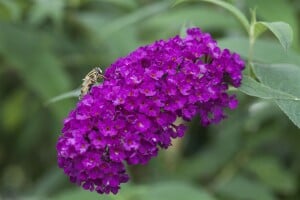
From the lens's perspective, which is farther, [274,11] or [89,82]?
[274,11]

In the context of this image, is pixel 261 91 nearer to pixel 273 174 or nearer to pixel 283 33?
pixel 283 33

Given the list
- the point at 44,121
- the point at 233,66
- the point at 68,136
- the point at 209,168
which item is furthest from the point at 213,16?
the point at 68,136

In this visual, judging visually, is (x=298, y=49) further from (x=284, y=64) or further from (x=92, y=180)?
(x=92, y=180)

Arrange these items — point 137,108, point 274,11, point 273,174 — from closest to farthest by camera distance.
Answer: point 137,108, point 274,11, point 273,174

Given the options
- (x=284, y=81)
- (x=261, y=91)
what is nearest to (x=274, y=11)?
(x=284, y=81)

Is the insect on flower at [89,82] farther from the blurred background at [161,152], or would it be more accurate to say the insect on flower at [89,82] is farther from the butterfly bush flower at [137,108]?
the blurred background at [161,152]

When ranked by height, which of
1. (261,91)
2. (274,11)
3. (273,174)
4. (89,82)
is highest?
(274,11)

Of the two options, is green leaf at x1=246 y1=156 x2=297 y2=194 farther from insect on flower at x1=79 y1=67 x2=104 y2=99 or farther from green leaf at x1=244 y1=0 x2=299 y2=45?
insect on flower at x1=79 y1=67 x2=104 y2=99
